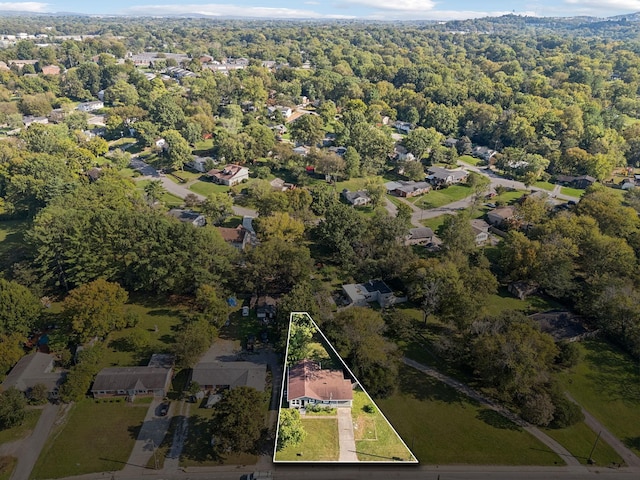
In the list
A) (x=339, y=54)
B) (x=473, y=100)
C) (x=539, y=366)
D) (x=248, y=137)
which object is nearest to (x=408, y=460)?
(x=539, y=366)

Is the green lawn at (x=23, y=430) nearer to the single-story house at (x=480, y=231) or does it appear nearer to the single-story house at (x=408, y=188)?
the single-story house at (x=480, y=231)

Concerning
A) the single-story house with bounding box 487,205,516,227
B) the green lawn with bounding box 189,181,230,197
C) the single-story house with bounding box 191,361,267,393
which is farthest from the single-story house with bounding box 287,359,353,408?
the green lawn with bounding box 189,181,230,197

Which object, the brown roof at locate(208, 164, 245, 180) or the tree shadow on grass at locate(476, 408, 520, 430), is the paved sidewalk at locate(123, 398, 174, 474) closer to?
the tree shadow on grass at locate(476, 408, 520, 430)

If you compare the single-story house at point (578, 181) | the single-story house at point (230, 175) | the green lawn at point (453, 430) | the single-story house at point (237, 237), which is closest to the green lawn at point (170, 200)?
the single-story house at point (230, 175)

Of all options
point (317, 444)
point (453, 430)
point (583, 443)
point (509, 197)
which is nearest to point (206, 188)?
point (509, 197)

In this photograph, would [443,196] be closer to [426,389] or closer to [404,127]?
[404,127]
